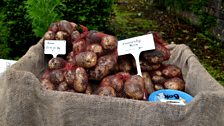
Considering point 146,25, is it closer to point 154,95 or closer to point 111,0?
point 111,0

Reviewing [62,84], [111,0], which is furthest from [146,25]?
[62,84]

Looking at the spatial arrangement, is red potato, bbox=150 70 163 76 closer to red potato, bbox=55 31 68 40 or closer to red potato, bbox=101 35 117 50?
red potato, bbox=101 35 117 50

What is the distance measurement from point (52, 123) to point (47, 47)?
2.44ft

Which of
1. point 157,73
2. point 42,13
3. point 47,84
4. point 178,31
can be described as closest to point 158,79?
point 157,73

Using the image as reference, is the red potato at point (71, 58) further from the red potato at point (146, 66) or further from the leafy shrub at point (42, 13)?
the leafy shrub at point (42, 13)

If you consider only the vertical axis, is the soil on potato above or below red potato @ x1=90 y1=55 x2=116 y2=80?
below

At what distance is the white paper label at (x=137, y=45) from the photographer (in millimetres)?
1872

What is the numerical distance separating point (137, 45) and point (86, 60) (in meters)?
0.35

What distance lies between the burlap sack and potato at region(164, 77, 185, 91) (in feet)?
0.73

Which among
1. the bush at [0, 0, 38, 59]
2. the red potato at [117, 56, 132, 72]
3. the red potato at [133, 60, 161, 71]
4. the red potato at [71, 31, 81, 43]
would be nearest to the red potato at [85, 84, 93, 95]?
the red potato at [117, 56, 132, 72]

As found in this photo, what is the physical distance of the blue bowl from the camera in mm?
1720

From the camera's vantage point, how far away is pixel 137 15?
786cm

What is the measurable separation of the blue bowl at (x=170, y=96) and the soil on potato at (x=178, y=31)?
7.88 ft

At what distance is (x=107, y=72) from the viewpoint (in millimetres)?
1820
